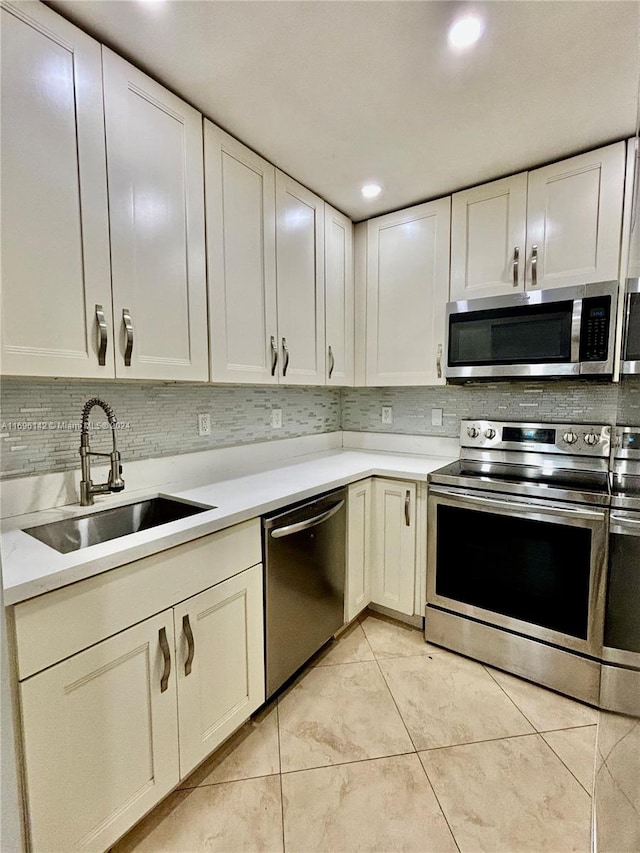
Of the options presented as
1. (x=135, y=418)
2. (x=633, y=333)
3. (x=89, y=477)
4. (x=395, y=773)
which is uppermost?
(x=633, y=333)

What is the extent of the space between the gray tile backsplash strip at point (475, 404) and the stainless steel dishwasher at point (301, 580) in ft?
3.01

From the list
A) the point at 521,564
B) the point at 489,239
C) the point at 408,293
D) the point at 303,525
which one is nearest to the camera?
the point at 303,525

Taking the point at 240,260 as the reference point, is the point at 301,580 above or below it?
below

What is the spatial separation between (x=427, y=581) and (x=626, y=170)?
2.04 meters

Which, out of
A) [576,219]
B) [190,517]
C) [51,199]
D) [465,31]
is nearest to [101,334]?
[51,199]

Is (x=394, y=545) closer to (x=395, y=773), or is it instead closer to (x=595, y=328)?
(x=395, y=773)

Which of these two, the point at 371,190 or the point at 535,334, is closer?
the point at 535,334

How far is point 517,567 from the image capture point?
1.70 meters

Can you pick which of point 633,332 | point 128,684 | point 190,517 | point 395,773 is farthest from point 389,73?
point 395,773

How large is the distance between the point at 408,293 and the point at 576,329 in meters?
0.89

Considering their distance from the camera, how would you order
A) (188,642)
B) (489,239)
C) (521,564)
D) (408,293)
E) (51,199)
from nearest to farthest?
(51,199) → (188,642) → (521,564) → (489,239) → (408,293)

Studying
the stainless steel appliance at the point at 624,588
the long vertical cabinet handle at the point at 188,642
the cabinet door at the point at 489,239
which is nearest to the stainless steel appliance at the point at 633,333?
the stainless steel appliance at the point at 624,588

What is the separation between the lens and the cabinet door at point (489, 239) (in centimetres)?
189

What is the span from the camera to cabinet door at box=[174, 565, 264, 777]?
1.17 metres
